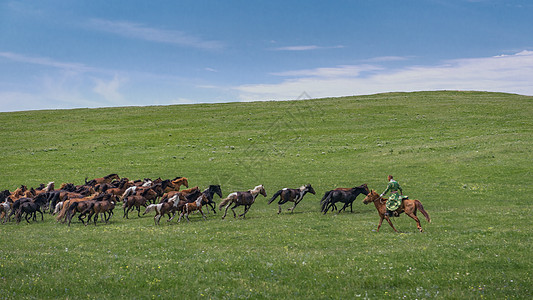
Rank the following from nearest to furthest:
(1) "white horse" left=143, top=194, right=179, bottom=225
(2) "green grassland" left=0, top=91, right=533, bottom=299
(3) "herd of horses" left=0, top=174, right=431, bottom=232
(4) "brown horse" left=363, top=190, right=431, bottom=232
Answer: (2) "green grassland" left=0, top=91, right=533, bottom=299
(4) "brown horse" left=363, top=190, right=431, bottom=232
(1) "white horse" left=143, top=194, right=179, bottom=225
(3) "herd of horses" left=0, top=174, right=431, bottom=232

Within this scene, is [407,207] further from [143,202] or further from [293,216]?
[143,202]

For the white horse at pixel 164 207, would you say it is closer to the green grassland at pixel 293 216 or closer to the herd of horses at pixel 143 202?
the herd of horses at pixel 143 202

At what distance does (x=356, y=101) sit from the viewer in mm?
91062

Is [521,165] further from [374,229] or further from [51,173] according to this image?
[51,173]

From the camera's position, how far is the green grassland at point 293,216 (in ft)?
35.5

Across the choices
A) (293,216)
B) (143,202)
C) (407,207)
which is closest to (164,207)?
(143,202)

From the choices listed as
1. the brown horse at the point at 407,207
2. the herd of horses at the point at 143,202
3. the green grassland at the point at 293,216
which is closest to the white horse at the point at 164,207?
the herd of horses at the point at 143,202

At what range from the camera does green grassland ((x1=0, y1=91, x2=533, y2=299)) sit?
10828mm

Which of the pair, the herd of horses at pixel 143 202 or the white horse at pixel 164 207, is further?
the herd of horses at pixel 143 202

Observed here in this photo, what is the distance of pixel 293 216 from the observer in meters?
22.8

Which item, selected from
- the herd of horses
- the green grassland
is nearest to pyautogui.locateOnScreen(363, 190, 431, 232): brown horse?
the herd of horses

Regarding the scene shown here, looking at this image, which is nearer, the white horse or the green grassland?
the green grassland

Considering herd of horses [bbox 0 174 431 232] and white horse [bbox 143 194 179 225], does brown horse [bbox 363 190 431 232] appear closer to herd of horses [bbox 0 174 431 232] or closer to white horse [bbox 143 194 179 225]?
herd of horses [bbox 0 174 431 232]

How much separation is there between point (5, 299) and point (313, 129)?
59238 millimetres
